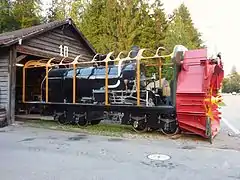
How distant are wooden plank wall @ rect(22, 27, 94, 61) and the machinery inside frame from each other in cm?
98

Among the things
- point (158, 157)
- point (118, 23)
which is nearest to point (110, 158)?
point (158, 157)

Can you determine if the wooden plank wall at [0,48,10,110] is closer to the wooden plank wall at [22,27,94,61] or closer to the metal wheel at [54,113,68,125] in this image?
the wooden plank wall at [22,27,94,61]

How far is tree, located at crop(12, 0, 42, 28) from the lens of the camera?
119ft

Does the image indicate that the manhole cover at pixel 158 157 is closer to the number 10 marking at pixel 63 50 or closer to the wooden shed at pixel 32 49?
the wooden shed at pixel 32 49

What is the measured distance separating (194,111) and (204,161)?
274 centimetres

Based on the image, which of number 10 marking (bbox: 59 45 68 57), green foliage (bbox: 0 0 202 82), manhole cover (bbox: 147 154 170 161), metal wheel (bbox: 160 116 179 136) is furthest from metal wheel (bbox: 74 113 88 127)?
green foliage (bbox: 0 0 202 82)

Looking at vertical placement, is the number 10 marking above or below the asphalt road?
above

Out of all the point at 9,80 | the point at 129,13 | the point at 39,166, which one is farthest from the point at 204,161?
the point at 129,13

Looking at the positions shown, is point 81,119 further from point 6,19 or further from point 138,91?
point 6,19

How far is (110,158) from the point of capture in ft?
21.9

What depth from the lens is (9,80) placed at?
1273 cm

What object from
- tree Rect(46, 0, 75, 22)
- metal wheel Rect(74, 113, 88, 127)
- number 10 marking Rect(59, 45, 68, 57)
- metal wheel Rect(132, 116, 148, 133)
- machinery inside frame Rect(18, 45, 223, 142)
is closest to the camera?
machinery inside frame Rect(18, 45, 223, 142)

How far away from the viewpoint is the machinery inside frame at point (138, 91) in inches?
362

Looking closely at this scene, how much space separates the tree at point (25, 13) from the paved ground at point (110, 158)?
29.0 metres
